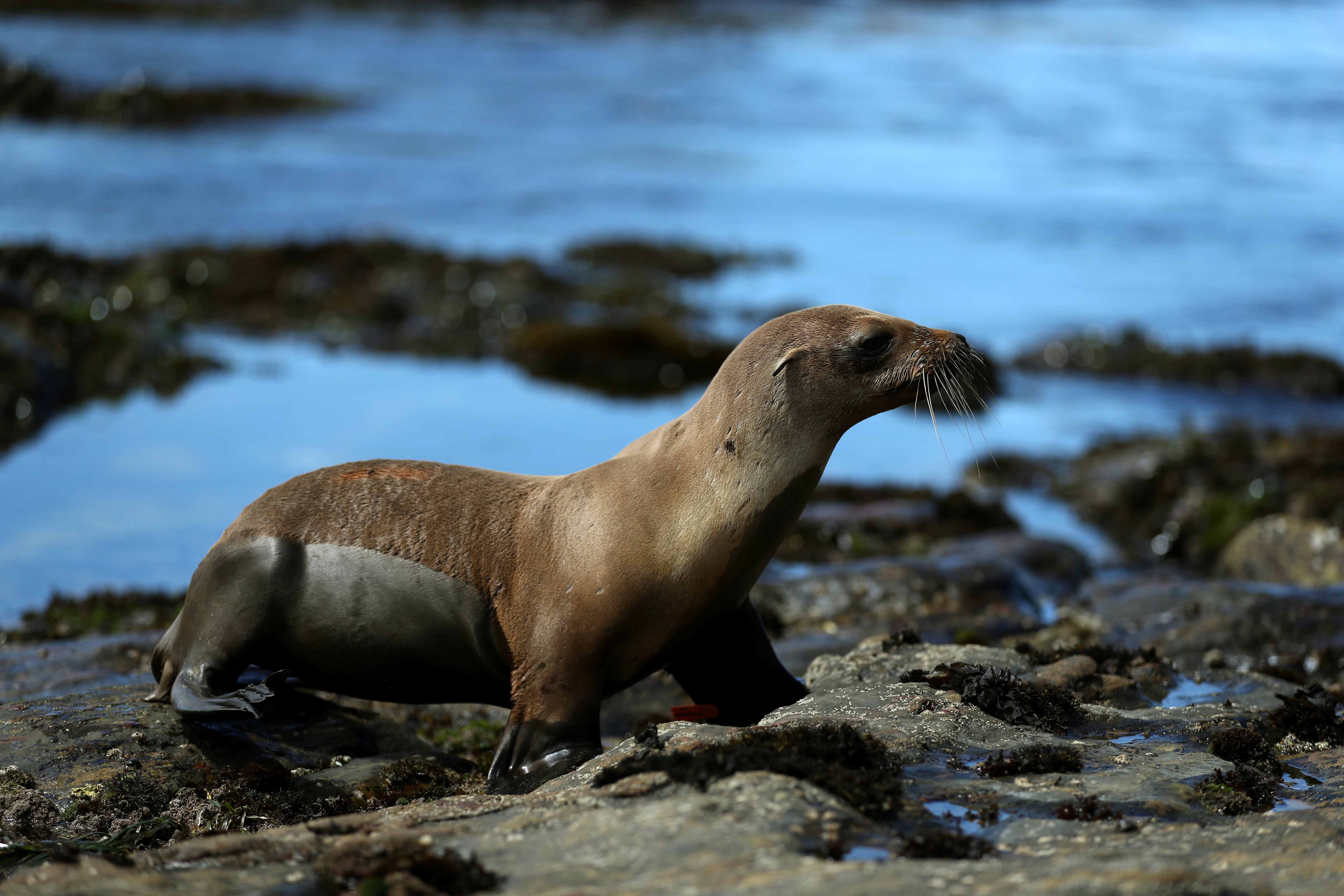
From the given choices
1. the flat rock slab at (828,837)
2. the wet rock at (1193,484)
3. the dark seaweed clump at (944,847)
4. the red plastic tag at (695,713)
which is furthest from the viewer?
the wet rock at (1193,484)

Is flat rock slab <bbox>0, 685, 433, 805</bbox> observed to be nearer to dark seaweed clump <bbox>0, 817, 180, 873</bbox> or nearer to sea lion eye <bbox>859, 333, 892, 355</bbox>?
dark seaweed clump <bbox>0, 817, 180, 873</bbox>

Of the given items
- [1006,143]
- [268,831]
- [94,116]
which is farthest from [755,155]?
[268,831]

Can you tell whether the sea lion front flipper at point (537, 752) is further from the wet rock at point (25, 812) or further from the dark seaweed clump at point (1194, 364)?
the dark seaweed clump at point (1194, 364)

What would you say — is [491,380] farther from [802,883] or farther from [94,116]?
[94,116]

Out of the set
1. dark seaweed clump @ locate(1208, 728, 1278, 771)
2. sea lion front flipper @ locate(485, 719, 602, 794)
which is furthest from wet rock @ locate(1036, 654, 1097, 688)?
sea lion front flipper @ locate(485, 719, 602, 794)

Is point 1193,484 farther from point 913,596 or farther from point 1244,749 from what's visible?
point 1244,749

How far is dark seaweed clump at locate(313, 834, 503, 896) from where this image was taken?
3.51 m

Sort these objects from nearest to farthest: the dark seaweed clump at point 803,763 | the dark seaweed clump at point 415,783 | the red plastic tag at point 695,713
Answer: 1. the dark seaweed clump at point 803,763
2. the dark seaweed clump at point 415,783
3. the red plastic tag at point 695,713

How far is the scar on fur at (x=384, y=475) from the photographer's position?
5895 mm

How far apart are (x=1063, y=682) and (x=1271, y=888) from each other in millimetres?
2963

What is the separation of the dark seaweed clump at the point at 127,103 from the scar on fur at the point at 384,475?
112 ft

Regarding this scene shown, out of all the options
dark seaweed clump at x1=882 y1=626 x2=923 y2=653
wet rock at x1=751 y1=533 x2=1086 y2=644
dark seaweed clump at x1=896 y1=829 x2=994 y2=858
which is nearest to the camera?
dark seaweed clump at x1=896 y1=829 x2=994 y2=858

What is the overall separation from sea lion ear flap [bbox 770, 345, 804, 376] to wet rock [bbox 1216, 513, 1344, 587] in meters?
7.20

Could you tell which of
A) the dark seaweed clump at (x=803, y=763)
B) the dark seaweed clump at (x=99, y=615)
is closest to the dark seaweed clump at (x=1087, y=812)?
the dark seaweed clump at (x=803, y=763)
